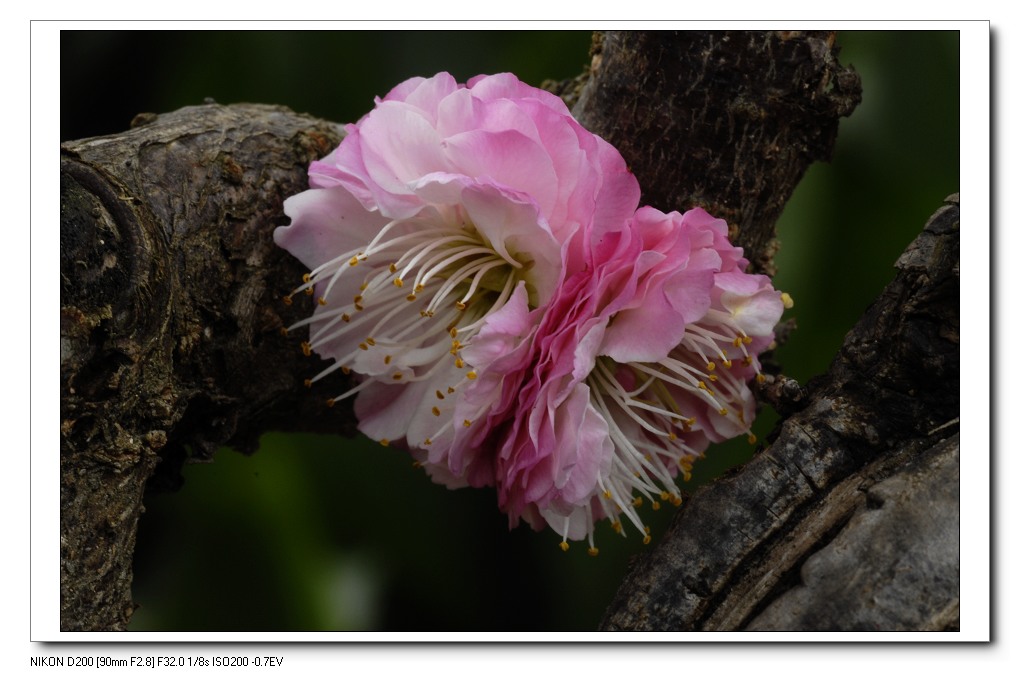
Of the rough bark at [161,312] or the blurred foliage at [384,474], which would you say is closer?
the rough bark at [161,312]

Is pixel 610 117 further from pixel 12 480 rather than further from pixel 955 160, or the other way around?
pixel 12 480

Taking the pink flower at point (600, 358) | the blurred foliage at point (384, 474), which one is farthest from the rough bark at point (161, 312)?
the blurred foliage at point (384, 474)

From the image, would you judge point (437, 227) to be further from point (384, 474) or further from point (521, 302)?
point (384, 474)

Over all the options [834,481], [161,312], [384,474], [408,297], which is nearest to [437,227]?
[408,297]

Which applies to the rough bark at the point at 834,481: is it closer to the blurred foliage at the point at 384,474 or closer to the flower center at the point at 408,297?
the flower center at the point at 408,297

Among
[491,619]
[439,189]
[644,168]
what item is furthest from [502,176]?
[491,619]

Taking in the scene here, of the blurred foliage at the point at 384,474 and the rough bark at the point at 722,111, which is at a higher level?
the rough bark at the point at 722,111
